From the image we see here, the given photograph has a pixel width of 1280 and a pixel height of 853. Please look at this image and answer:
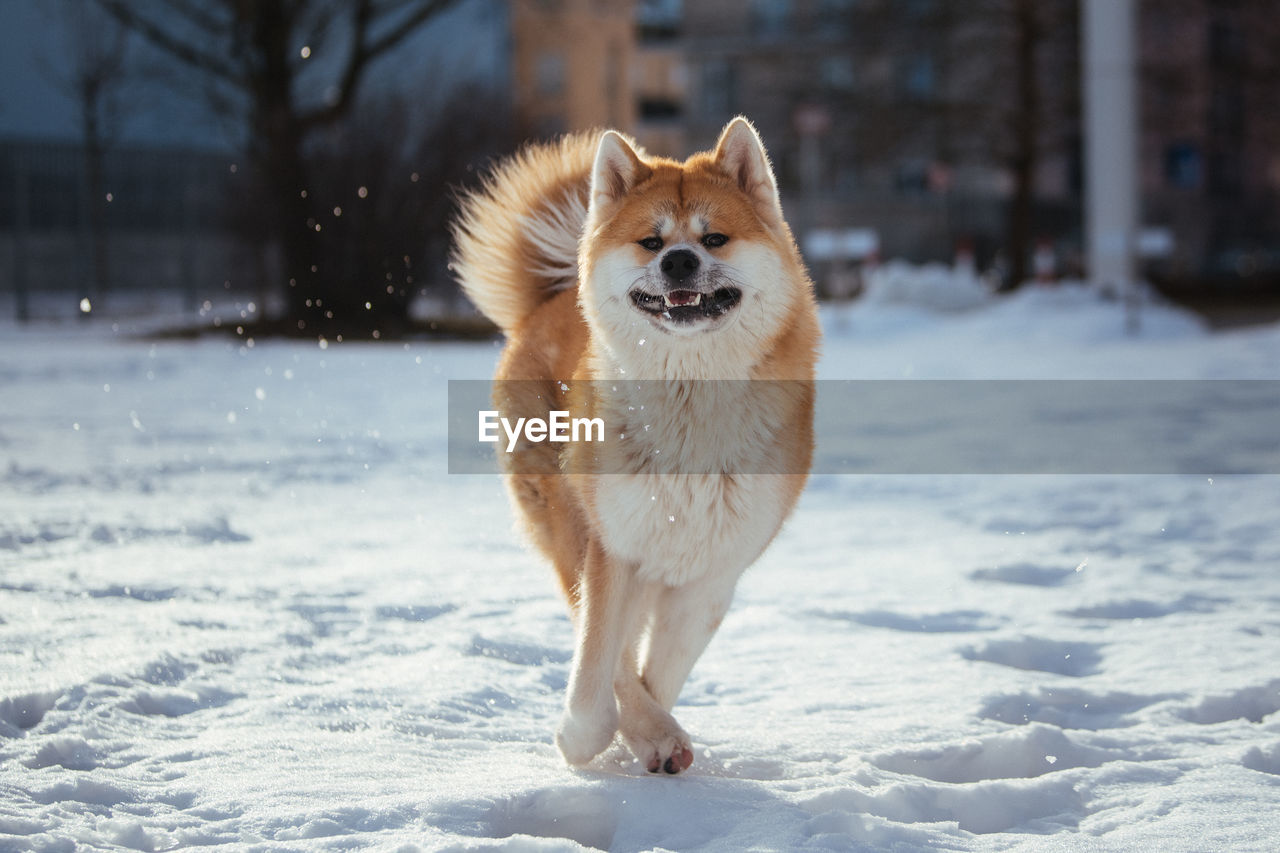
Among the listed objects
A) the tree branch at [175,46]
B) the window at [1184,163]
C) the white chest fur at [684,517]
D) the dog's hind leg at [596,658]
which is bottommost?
the dog's hind leg at [596,658]

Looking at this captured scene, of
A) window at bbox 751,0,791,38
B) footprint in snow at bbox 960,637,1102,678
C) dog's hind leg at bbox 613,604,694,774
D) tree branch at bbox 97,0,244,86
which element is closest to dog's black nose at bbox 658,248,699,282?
dog's hind leg at bbox 613,604,694,774

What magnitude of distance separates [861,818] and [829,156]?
2246cm

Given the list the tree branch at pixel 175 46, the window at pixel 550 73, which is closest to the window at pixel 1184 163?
the tree branch at pixel 175 46

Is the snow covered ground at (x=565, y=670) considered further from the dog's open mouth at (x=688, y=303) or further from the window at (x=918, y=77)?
the window at (x=918, y=77)

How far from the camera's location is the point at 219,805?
257cm

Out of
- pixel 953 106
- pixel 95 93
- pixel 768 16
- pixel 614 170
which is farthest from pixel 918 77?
pixel 614 170

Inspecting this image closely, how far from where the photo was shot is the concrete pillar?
15.4 metres

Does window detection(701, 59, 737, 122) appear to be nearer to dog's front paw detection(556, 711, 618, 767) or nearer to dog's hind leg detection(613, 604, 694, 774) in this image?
dog's hind leg detection(613, 604, 694, 774)

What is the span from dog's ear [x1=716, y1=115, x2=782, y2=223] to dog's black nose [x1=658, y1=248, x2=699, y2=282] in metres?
0.35

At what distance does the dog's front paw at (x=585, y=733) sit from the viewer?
9.50 ft

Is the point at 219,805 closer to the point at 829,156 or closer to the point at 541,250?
the point at 541,250

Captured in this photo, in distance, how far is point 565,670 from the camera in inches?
148

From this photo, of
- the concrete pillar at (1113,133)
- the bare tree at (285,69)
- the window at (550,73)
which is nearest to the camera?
the concrete pillar at (1113,133)

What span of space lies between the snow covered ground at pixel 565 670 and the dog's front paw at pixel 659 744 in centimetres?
5
